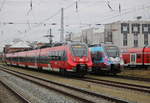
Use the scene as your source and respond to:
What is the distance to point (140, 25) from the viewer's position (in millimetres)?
100125

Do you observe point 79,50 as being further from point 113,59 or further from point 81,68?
point 113,59

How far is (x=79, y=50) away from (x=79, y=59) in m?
0.97

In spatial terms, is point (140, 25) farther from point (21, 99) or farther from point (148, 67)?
point (21, 99)

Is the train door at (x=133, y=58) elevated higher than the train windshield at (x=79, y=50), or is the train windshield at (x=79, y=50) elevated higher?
the train windshield at (x=79, y=50)

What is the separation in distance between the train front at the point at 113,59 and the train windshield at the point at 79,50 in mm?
2536

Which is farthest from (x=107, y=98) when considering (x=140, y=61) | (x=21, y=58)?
(x=21, y=58)

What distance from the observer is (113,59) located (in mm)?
29188

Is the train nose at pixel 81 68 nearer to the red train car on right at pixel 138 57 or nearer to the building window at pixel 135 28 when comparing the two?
the red train car on right at pixel 138 57

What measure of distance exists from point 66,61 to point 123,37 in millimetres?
73919

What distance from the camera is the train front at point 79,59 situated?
26703 mm

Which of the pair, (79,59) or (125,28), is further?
(125,28)

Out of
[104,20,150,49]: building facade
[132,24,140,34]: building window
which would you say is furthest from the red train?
[132,24,140,34]: building window

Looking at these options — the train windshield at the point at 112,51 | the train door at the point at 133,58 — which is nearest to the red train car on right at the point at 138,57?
the train door at the point at 133,58

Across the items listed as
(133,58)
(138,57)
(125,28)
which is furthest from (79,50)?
(125,28)
